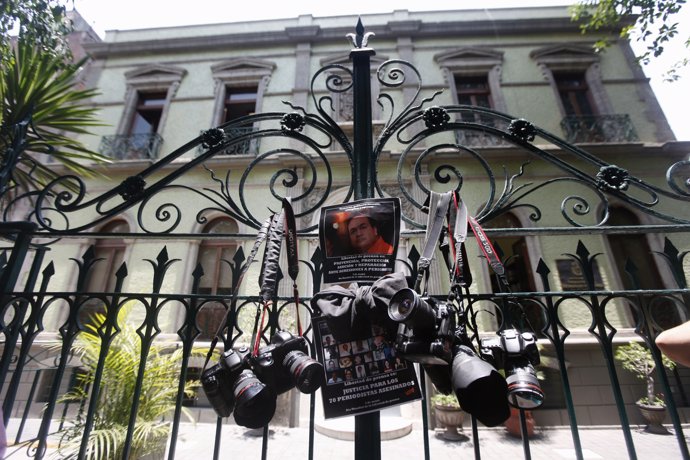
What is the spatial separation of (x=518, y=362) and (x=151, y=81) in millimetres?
13248

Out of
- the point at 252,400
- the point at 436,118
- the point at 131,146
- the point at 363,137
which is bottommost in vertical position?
the point at 252,400

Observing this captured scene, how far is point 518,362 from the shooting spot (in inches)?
46.4

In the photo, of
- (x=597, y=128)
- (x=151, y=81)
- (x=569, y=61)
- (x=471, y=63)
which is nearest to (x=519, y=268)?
(x=597, y=128)

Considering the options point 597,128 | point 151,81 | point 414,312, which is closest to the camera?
point 414,312

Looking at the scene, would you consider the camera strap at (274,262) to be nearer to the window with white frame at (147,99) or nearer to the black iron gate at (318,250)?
the black iron gate at (318,250)

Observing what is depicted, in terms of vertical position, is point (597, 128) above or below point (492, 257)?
above

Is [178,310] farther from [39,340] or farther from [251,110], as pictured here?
[251,110]

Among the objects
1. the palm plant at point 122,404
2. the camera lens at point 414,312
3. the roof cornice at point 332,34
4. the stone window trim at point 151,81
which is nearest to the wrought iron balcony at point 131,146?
the stone window trim at point 151,81

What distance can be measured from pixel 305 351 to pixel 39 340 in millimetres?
9792

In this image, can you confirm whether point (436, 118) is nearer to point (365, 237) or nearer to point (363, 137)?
point (363, 137)

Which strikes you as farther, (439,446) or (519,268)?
(519,268)

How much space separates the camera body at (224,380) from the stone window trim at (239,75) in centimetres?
1052

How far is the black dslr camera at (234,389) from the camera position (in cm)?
123

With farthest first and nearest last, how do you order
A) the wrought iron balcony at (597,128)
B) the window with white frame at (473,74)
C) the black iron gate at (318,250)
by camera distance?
the window with white frame at (473,74) < the wrought iron balcony at (597,128) < the black iron gate at (318,250)
